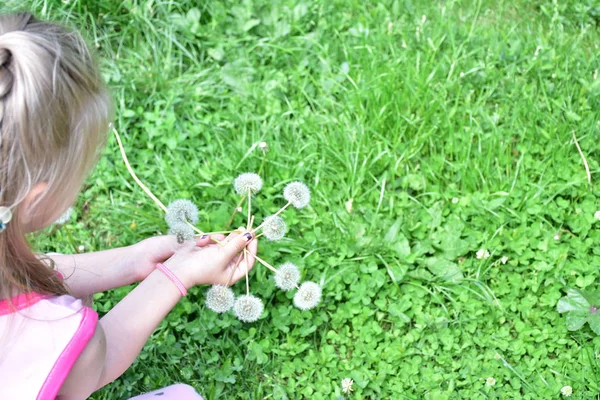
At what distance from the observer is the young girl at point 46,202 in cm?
128

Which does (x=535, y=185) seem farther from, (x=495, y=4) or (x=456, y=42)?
(x=495, y=4)

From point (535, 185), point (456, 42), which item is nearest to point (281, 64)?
point (456, 42)

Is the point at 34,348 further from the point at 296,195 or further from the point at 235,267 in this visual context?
the point at 296,195

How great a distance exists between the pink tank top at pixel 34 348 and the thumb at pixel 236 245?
1.65ft

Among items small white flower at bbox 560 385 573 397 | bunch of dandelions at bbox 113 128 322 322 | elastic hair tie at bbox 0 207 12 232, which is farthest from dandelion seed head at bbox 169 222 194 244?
small white flower at bbox 560 385 573 397

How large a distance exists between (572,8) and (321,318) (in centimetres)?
180

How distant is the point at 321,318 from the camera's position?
226cm

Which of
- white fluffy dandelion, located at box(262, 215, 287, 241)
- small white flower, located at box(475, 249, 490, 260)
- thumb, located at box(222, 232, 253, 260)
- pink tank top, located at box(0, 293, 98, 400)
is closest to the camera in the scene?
pink tank top, located at box(0, 293, 98, 400)

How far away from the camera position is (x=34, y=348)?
56.2 inches

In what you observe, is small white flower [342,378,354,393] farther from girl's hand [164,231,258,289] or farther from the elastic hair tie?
the elastic hair tie

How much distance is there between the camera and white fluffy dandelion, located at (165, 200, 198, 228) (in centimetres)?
198

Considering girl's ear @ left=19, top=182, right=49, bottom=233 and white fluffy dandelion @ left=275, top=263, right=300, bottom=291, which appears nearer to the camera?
girl's ear @ left=19, top=182, right=49, bottom=233

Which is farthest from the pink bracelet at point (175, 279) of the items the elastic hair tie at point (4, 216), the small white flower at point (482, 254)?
the small white flower at point (482, 254)

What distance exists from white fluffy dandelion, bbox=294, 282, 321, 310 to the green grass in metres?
0.18
